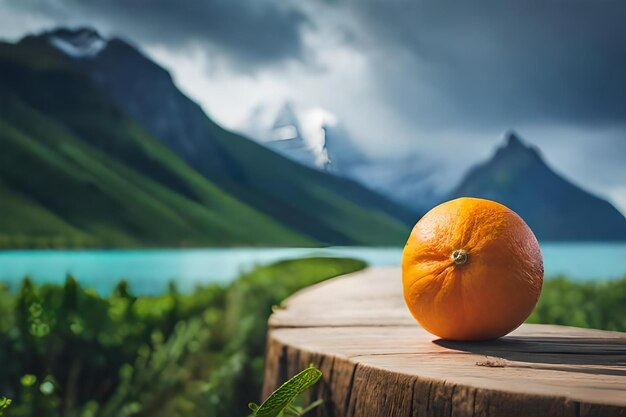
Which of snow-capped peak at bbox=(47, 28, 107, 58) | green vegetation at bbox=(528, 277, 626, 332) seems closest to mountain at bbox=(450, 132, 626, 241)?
snow-capped peak at bbox=(47, 28, 107, 58)

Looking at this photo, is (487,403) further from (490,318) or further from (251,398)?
(251,398)

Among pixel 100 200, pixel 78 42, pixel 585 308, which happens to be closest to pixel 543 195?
pixel 100 200

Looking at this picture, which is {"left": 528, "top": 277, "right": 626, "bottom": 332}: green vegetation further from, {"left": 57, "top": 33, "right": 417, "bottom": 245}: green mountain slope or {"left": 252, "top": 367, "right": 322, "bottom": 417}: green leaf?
{"left": 57, "top": 33, "right": 417, "bottom": 245}: green mountain slope

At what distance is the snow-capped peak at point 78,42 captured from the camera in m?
105

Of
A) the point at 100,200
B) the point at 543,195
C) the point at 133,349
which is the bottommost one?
the point at 133,349

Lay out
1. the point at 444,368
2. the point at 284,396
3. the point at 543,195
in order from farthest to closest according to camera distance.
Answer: the point at 543,195 < the point at 444,368 < the point at 284,396

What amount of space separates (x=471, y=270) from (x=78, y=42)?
12321 cm

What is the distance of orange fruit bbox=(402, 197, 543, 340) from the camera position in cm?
177

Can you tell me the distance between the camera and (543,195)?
326 ft

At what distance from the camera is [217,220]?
3098 inches

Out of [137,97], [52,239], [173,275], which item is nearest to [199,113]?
[137,97]

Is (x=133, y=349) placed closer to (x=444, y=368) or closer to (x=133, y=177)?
(x=444, y=368)

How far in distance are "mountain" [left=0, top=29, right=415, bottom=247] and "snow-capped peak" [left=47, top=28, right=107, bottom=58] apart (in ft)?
1.70

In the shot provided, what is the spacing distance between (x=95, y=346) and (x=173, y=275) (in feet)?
3.01
